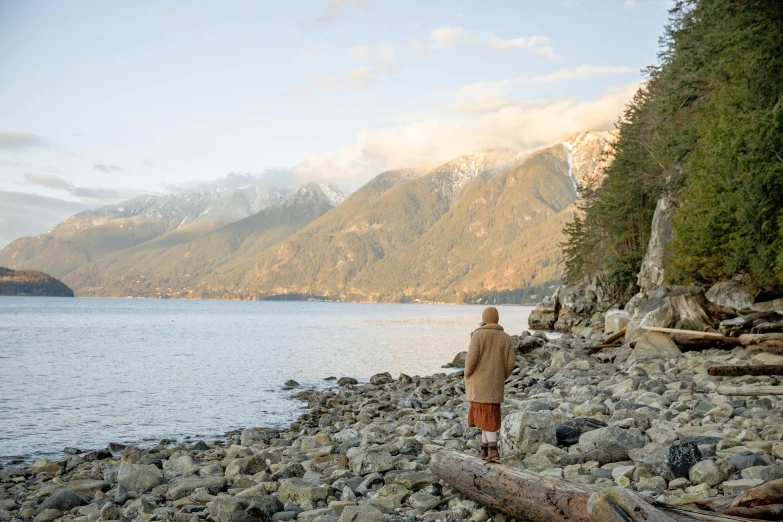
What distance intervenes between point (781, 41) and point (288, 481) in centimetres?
2368

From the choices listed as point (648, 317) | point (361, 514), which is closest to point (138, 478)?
point (361, 514)

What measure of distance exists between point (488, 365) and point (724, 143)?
69.5ft

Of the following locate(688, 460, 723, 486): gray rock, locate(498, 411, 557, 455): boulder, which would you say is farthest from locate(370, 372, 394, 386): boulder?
locate(688, 460, 723, 486): gray rock

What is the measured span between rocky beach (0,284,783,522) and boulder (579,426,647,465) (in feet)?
0.06

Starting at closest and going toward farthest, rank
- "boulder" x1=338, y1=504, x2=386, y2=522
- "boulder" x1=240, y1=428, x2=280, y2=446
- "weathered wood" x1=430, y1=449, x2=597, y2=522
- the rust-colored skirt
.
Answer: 1. "weathered wood" x1=430, y1=449, x2=597, y2=522
2. "boulder" x1=338, y1=504, x2=386, y2=522
3. the rust-colored skirt
4. "boulder" x1=240, y1=428, x2=280, y2=446

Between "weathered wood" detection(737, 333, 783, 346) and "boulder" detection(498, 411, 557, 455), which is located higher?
"weathered wood" detection(737, 333, 783, 346)

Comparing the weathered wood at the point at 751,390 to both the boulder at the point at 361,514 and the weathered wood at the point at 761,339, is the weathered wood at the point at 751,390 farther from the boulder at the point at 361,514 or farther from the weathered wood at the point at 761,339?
the boulder at the point at 361,514

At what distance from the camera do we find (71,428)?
19797 mm

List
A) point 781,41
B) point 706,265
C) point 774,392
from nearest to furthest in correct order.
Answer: point 774,392
point 781,41
point 706,265

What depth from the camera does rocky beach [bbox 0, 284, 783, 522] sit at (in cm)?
808

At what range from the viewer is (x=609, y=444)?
360 inches

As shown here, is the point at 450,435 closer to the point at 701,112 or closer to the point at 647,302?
the point at 647,302

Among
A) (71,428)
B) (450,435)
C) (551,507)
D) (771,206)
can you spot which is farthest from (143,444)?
(771,206)

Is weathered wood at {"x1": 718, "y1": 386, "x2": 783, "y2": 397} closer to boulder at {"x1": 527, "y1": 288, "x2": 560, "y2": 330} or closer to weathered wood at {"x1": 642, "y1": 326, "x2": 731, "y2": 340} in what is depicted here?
weathered wood at {"x1": 642, "y1": 326, "x2": 731, "y2": 340}
